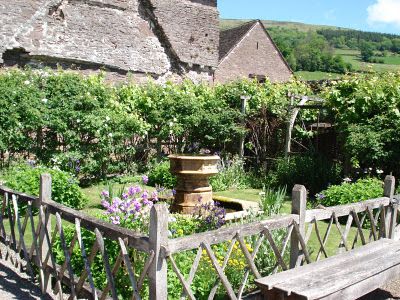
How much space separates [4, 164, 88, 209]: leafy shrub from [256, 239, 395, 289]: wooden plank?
515cm

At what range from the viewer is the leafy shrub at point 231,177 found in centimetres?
1221

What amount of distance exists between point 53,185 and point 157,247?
523 centimetres

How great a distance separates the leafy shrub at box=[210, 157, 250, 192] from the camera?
12211 mm

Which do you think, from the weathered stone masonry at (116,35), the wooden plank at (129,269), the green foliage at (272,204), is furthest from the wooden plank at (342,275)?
the weathered stone masonry at (116,35)

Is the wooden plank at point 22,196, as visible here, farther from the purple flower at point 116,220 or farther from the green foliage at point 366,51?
the green foliage at point 366,51

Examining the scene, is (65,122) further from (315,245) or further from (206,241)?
(206,241)

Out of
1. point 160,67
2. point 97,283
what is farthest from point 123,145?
point 97,283

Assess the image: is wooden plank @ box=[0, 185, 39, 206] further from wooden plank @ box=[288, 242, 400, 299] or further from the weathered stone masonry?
the weathered stone masonry

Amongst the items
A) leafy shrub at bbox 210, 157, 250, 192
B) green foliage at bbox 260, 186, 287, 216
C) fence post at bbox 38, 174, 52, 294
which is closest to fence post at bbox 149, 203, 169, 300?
fence post at bbox 38, 174, 52, 294

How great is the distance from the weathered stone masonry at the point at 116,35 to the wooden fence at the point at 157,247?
11258 mm

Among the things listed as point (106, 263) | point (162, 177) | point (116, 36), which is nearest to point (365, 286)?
point (106, 263)

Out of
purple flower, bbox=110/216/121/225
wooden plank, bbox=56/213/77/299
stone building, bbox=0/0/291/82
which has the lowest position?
wooden plank, bbox=56/213/77/299

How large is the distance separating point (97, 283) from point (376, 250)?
2.89 m

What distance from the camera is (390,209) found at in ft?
20.6
